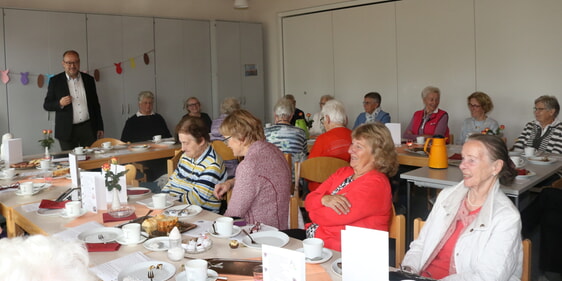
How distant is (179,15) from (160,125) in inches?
79.5

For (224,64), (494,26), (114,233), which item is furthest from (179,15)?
(114,233)

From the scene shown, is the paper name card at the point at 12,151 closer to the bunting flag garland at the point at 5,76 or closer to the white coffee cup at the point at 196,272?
the bunting flag garland at the point at 5,76

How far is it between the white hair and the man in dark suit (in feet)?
15.6

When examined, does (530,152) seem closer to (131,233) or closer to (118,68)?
(131,233)

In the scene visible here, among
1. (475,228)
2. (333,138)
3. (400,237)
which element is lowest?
(400,237)

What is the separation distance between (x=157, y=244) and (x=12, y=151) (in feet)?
8.92

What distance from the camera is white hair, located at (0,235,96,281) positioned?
38.3 inches

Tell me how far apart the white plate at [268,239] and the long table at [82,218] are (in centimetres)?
2

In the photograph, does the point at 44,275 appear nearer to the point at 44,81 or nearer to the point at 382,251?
the point at 382,251

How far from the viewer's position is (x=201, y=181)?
3027 mm

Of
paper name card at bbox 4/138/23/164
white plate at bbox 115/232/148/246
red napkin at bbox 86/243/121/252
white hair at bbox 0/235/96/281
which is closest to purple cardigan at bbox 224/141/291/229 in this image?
white plate at bbox 115/232/148/246

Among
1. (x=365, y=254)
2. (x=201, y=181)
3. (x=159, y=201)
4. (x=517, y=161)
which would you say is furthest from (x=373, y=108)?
(x=365, y=254)

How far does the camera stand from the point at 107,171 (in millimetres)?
2621

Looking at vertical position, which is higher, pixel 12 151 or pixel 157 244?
pixel 12 151
